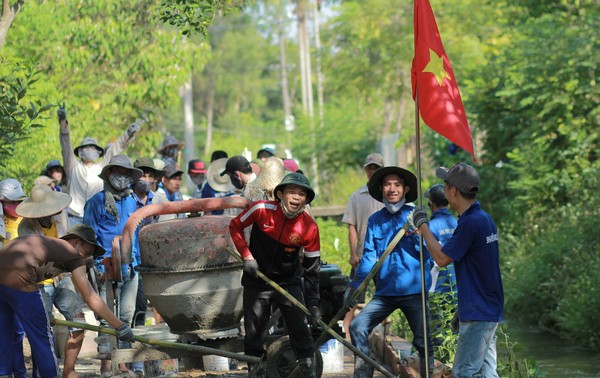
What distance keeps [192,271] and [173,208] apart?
0.53 meters

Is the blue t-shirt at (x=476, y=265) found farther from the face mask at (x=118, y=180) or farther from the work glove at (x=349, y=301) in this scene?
the face mask at (x=118, y=180)

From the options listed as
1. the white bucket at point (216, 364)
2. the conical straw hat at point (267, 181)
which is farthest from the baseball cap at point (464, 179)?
the white bucket at point (216, 364)

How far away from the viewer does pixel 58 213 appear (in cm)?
970

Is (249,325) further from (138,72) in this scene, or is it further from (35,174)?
(138,72)

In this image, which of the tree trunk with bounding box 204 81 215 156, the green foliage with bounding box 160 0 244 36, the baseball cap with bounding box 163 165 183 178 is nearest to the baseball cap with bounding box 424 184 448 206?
the green foliage with bounding box 160 0 244 36

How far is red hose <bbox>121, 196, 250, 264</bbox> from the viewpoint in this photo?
373 inches

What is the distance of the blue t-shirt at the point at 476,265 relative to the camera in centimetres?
722

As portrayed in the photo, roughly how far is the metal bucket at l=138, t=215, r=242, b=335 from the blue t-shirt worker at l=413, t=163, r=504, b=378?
102 inches

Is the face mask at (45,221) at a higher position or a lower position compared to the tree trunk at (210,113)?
lower

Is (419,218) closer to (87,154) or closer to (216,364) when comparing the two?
(216,364)

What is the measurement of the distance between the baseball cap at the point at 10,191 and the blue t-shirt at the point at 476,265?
14.4 ft

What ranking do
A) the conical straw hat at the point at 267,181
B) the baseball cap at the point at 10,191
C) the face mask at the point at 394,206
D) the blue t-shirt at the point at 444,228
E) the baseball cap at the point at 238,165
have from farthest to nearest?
the baseball cap at the point at 238,165 → the baseball cap at the point at 10,191 → the blue t-shirt at the point at 444,228 → the conical straw hat at the point at 267,181 → the face mask at the point at 394,206

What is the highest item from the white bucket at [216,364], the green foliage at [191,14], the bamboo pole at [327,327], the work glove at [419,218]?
the green foliage at [191,14]

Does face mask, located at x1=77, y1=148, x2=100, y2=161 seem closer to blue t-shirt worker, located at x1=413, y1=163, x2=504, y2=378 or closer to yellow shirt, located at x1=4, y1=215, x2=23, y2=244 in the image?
yellow shirt, located at x1=4, y1=215, x2=23, y2=244
